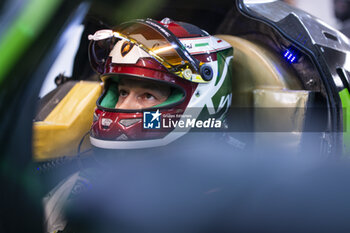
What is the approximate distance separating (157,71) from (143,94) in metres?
0.12

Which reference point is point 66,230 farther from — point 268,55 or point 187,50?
point 268,55

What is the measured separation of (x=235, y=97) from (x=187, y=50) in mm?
363

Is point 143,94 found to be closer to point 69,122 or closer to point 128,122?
point 128,122

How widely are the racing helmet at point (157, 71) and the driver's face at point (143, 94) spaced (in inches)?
0.7

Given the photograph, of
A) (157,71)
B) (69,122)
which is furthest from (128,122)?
(69,122)

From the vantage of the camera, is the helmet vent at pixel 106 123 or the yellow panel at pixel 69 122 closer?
the helmet vent at pixel 106 123

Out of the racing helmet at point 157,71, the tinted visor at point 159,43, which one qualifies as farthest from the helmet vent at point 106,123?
the tinted visor at point 159,43

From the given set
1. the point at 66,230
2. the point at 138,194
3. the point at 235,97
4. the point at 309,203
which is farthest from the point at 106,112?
the point at 309,203

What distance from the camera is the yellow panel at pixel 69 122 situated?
119 cm

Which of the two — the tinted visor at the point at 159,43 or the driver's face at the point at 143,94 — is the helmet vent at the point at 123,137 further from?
the tinted visor at the point at 159,43

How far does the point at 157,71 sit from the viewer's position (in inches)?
37.5

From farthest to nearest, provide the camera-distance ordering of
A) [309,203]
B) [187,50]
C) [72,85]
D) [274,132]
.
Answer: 1. [72,85]
2. [274,132]
3. [187,50]
4. [309,203]

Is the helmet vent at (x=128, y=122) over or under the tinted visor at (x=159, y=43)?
under

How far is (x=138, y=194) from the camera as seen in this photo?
0.91m
